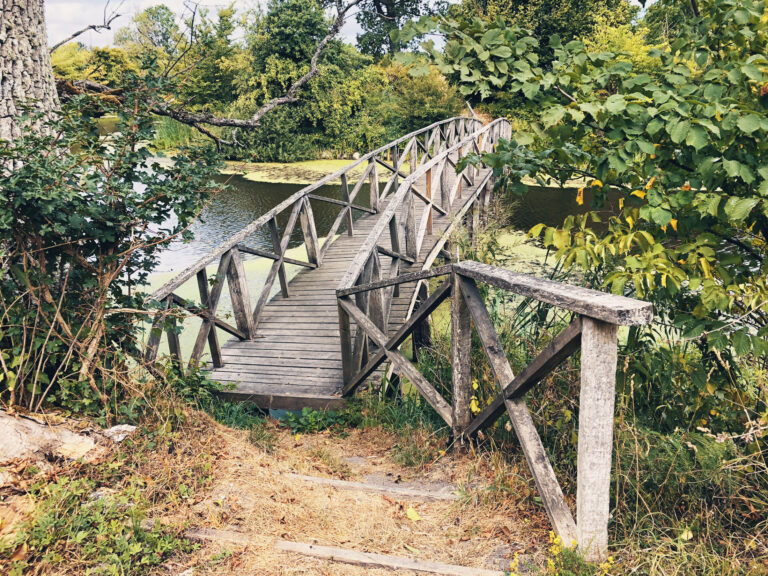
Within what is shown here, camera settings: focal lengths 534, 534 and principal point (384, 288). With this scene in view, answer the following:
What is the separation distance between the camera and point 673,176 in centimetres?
226

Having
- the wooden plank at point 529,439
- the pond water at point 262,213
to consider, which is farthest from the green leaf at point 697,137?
the pond water at point 262,213

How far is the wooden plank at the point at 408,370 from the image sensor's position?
105 inches

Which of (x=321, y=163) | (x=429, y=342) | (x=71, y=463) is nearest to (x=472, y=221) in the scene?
(x=429, y=342)

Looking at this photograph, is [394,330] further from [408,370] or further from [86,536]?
[86,536]

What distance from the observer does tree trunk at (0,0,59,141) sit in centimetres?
269

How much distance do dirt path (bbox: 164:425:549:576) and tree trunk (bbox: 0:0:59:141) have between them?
1.95 metres

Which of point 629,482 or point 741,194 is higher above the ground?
point 741,194

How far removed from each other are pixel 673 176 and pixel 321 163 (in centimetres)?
1851

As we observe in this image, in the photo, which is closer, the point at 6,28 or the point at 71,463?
the point at 71,463

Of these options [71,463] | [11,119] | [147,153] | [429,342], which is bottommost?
[429,342]

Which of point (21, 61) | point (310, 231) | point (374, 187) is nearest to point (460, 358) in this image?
point (21, 61)

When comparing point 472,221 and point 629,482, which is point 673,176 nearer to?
point 629,482

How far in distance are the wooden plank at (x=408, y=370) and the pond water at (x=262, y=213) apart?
637cm

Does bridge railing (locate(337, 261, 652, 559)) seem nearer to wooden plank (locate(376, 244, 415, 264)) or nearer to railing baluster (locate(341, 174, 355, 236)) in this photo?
wooden plank (locate(376, 244, 415, 264))
